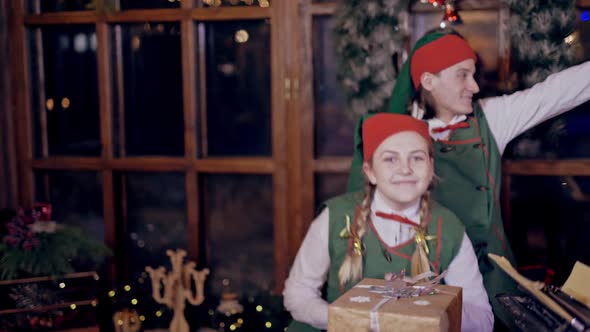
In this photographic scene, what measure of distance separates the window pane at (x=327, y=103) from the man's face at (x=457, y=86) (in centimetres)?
56

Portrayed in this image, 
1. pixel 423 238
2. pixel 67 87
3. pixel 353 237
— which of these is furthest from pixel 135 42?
pixel 423 238

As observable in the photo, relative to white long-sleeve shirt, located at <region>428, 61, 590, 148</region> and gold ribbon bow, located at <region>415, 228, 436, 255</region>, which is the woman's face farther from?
white long-sleeve shirt, located at <region>428, 61, 590, 148</region>

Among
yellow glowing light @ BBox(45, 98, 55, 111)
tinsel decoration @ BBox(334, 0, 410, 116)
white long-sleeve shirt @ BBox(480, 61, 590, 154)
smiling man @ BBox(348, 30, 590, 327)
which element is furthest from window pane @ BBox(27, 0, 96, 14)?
white long-sleeve shirt @ BBox(480, 61, 590, 154)

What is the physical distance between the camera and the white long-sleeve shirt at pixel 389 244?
184 centimetres

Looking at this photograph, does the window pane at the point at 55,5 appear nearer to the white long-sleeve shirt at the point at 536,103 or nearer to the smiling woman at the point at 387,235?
the smiling woman at the point at 387,235

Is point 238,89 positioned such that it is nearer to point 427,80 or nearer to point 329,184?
point 329,184

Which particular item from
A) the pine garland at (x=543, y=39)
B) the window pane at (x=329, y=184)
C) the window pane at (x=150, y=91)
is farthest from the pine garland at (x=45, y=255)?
the pine garland at (x=543, y=39)

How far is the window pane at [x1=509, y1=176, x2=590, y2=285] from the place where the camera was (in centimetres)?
249

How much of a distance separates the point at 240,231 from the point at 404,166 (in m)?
1.20

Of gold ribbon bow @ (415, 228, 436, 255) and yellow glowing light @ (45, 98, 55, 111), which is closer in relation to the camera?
gold ribbon bow @ (415, 228, 436, 255)

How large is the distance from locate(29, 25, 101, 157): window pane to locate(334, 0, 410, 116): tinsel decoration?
3.83ft

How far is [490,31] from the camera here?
2488mm

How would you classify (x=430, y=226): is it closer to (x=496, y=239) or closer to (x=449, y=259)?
(x=449, y=259)

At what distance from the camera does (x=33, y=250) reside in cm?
245
